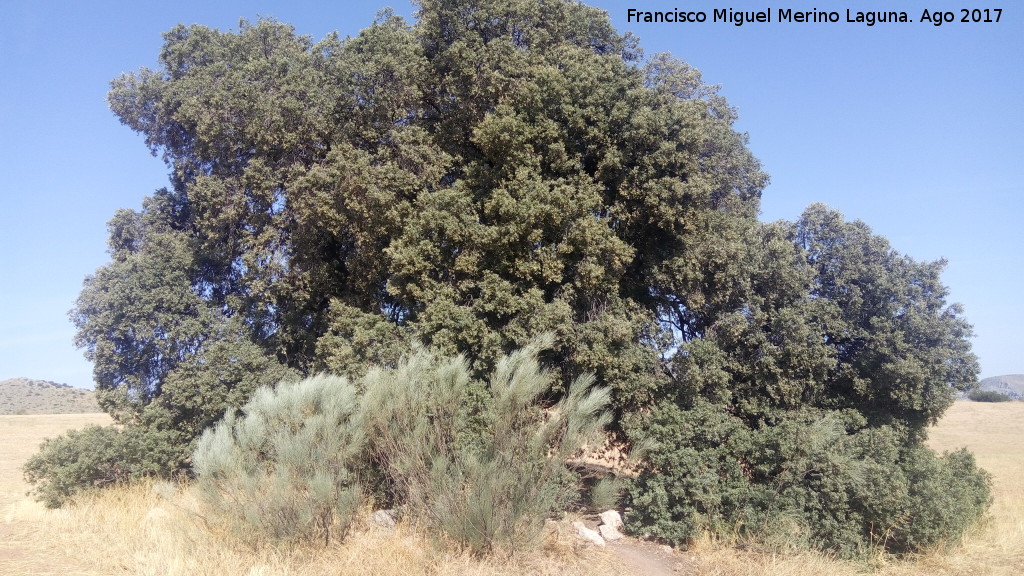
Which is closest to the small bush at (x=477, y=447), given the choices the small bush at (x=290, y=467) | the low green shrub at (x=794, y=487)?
the small bush at (x=290, y=467)

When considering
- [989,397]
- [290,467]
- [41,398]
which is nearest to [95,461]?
[290,467]

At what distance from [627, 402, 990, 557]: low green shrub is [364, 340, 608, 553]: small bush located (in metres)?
1.90

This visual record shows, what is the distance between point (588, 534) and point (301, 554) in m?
4.84

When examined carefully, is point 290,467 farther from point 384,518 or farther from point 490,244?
point 490,244

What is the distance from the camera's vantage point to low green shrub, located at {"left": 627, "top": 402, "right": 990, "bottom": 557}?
10.1 meters

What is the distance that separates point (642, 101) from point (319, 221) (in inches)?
291

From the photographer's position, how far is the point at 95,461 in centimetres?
1257

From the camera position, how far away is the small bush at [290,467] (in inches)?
333

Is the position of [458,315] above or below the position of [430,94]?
below

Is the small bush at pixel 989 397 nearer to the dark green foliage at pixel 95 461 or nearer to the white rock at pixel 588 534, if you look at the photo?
the white rock at pixel 588 534

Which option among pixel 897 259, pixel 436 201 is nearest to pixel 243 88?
pixel 436 201

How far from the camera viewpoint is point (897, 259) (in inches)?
482

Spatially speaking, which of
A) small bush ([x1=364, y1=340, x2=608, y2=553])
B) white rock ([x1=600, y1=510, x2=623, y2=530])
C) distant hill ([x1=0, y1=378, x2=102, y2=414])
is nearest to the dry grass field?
small bush ([x1=364, y1=340, x2=608, y2=553])

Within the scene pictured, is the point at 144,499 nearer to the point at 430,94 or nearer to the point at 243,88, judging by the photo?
the point at 243,88
